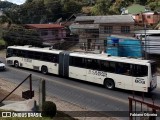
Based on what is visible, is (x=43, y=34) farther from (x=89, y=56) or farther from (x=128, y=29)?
(x=89, y=56)

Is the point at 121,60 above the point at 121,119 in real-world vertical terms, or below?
above

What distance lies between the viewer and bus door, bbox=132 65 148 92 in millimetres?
23562

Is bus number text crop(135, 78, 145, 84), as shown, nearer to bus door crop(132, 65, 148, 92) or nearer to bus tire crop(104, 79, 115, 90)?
bus door crop(132, 65, 148, 92)

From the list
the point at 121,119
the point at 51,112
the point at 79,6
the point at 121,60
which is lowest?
the point at 121,119

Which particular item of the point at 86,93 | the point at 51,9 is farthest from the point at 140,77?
the point at 51,9

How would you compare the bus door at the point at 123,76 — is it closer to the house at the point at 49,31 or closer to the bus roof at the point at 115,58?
the bus roof at the point at 115,58

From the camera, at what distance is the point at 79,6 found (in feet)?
324

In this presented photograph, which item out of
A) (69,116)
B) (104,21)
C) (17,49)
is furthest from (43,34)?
(69,116)

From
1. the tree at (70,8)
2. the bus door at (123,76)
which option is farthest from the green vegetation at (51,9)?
the bus door at (123,76)

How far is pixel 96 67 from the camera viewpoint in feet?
88.3

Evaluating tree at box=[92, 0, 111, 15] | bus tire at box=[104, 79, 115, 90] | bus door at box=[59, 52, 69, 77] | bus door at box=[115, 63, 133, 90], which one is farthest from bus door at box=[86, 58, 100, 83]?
tree at box=[92, 0, 111, 15]

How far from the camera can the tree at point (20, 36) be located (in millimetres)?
53562

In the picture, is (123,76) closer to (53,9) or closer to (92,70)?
(92,70)

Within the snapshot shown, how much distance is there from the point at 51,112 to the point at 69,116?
8.79 ft
